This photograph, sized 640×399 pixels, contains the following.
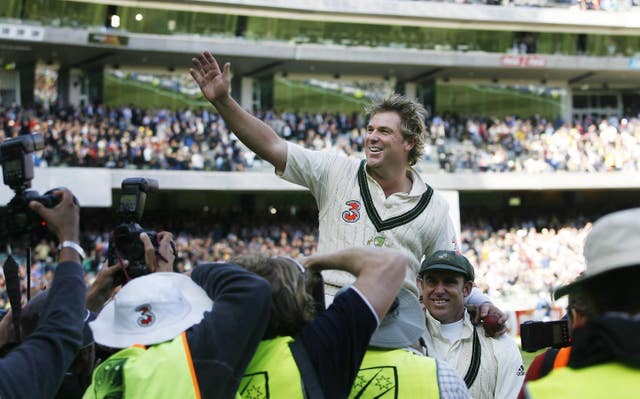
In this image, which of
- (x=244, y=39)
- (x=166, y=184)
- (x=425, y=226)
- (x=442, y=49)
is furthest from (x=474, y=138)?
(x=425, y=226)

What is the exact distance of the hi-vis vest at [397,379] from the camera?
3299mm

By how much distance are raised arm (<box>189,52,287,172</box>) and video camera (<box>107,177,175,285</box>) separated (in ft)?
2.01

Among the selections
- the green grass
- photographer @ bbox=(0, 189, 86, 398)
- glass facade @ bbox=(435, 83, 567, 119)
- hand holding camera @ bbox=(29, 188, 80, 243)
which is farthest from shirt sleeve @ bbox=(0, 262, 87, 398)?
glass facade @ bbox=(435, 83, 567, 119)

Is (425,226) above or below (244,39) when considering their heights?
below

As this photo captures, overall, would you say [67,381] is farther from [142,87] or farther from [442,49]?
[442,49]

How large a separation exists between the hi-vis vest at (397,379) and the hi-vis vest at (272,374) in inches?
21.8

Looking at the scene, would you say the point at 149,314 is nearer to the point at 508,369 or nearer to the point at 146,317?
the point at 146,317

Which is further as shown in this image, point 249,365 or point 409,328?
point 409,328

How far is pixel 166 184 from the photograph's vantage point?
28.3 metres

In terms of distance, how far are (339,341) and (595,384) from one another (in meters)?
0.96

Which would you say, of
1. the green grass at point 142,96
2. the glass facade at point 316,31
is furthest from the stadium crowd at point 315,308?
the green grass at point 142,96

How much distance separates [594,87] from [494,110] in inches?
194

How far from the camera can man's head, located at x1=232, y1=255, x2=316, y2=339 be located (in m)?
2.88

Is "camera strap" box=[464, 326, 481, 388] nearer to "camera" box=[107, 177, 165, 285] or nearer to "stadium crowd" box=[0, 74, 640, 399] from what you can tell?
"stadium crowd" box=[0, 74, 640, 399]
